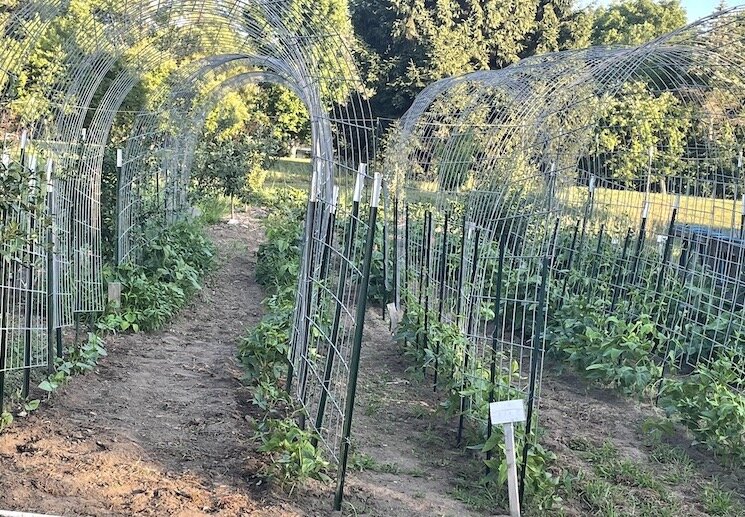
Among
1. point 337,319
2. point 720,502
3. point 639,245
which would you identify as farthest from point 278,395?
point 639,245

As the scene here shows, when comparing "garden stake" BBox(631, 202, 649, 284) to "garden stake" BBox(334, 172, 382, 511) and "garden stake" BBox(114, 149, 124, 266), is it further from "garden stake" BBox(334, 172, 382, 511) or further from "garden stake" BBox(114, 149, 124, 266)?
"garden stake" BBox(114, 149, 124, 266)

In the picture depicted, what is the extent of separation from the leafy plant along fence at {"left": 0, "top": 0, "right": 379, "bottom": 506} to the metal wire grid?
881mm

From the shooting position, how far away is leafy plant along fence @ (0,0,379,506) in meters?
4.05

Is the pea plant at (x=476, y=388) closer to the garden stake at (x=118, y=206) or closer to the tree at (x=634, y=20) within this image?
the garden stake at (x=118, y=206)

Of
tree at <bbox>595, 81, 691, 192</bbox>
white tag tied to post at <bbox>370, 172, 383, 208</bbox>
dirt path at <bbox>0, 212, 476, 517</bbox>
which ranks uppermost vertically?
tree at <bbox>595, 81, 691, 192</bbox>

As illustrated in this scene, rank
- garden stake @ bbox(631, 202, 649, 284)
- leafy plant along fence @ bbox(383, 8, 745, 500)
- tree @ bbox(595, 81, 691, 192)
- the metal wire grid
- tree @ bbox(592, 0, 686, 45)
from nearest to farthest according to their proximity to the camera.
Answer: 1. leafy plant along fence @ bbox(383, 8, 745, 500)
2. the metal wire grid
3. garden stake @ bbox(631, 202, 649, 284)
4. tree @ bbox(595, 81, 691, 192)
5. tree @ bbox(592, 0, 686, 45)

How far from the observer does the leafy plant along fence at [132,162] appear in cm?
405

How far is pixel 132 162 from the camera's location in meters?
8.51

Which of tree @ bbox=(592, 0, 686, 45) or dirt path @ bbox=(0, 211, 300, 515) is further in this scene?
tree @ bbox=(592, 0, 686, 45)

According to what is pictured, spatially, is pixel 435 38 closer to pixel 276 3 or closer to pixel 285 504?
pixel 276 3

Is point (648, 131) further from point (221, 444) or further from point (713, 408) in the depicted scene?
point (221, 444)

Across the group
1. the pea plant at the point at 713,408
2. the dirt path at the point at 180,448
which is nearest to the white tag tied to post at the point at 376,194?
the dirt path at the point at 180,448

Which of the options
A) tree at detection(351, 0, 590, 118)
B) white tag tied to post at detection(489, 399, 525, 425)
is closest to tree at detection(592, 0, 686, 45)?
tree at detection(351, 0, 590, 118)

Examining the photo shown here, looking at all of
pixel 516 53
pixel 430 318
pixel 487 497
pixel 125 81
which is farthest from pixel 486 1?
pixel 487 497
